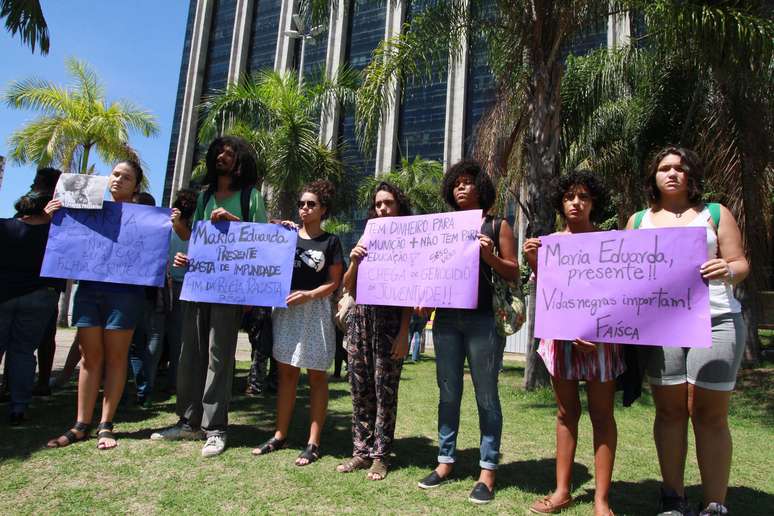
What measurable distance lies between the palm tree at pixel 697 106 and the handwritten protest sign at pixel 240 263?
6.01 m

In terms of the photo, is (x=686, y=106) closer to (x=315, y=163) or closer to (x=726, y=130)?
(x=726, y=130)

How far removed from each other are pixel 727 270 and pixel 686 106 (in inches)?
380

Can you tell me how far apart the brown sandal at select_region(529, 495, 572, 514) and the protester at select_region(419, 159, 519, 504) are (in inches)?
10.5

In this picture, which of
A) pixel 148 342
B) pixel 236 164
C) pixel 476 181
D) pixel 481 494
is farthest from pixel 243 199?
pixel 481 494

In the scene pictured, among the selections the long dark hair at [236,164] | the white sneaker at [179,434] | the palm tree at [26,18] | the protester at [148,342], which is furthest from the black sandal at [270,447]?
the palm tree at [26,18]

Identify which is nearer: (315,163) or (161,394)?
(161,394)

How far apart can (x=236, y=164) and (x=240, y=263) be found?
799 mm

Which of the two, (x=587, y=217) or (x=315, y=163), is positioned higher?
(x=315, y=163)

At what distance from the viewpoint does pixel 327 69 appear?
3406cm

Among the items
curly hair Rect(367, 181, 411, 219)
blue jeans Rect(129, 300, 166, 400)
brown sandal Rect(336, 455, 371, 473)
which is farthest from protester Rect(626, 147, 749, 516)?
blue jeans Rect(129, 300, 166, 400)

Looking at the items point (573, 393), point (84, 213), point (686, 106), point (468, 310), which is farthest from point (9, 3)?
point (686, 106)

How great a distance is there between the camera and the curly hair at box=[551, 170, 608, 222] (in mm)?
3170

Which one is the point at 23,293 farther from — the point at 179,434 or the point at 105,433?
the point at 179,434

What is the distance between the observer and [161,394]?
621cm
